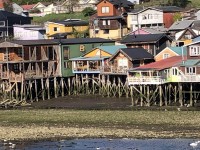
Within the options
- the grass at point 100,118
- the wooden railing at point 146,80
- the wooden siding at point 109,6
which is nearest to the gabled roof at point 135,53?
the wooden railing at point 146,80

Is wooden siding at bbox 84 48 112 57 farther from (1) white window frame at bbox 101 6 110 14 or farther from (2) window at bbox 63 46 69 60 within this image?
(1) white window frame at bbox 101 6 110 14

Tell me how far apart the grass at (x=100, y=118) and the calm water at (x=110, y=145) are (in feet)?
17.3

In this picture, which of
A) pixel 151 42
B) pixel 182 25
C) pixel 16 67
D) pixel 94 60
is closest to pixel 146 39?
pixel 151 42

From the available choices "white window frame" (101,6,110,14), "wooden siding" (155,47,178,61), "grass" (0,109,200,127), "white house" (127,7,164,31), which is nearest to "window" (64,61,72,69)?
"wooden siding" (155,47,178,61)

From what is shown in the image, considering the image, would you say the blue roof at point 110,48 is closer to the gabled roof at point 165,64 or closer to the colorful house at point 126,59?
the colorful house at point 126,59

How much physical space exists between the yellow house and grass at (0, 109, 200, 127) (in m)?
38.6

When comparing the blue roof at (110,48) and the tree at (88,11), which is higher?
the tree at (88,11)

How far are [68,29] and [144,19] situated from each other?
428 inches

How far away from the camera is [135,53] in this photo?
66688 mm

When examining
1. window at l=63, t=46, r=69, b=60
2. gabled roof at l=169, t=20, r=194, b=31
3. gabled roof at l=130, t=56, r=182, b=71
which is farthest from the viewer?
gabled roof at l=169, t=20, r=194, b=31

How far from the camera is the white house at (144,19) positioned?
A: 93.4 meters

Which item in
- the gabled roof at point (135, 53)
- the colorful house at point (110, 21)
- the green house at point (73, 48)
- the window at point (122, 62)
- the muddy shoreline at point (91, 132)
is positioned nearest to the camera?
the muddy shoreline at point (91, 132)

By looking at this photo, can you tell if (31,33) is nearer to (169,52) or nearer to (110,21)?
(110,21)

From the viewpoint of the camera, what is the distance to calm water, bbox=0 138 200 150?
40438 millimetres
